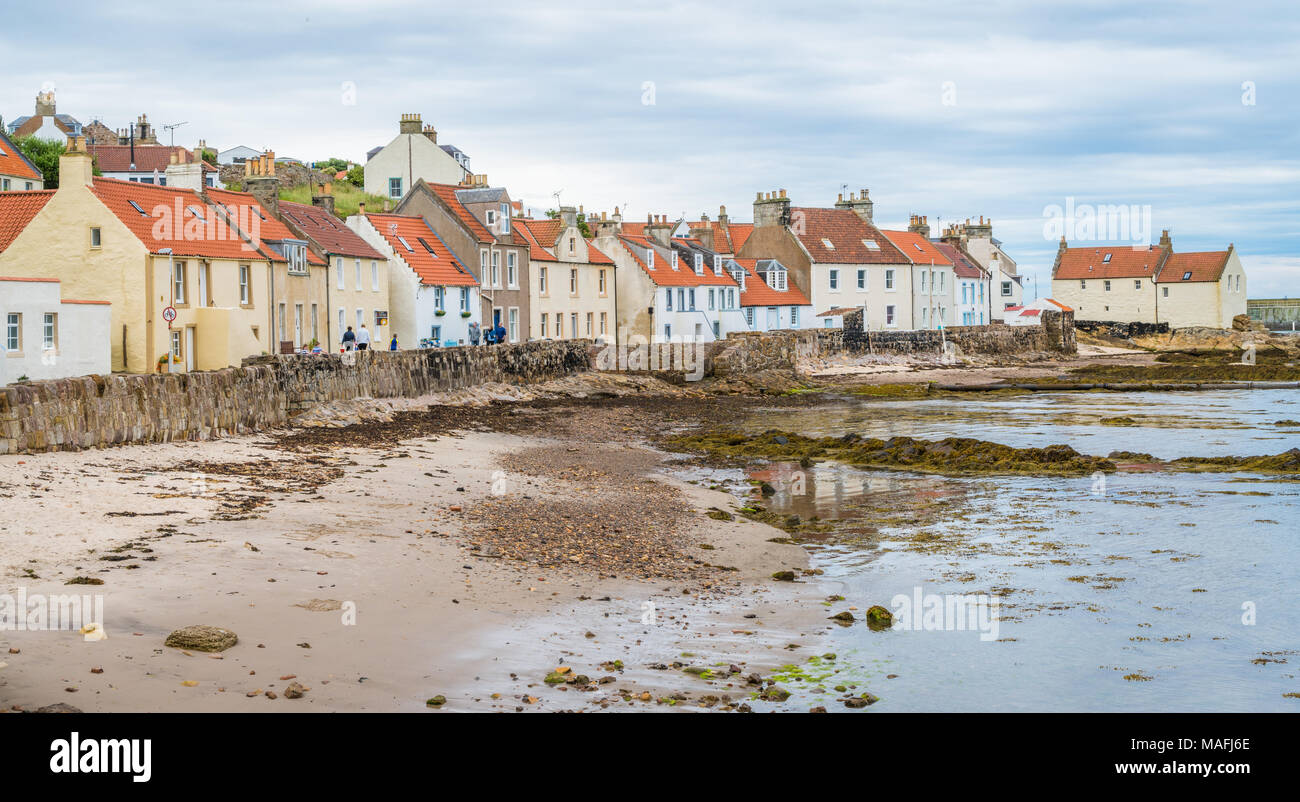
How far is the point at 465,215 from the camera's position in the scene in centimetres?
5903

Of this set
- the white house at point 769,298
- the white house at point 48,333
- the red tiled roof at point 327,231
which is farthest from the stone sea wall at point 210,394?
the white house at point 769,298

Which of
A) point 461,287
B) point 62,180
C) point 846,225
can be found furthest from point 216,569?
point 846,225

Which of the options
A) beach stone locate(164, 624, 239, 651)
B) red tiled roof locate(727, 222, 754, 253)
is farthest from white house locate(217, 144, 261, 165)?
beach stone locate(164, 624, 239, 651)

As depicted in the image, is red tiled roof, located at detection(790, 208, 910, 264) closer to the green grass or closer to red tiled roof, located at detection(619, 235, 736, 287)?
red tiled roof, located at detection(619, 235, 736, 287)

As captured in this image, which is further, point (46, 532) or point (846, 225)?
point (846, 225)

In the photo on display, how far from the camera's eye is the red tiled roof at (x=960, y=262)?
95.2m

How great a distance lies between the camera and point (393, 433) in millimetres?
32531

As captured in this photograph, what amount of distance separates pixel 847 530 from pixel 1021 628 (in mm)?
7540

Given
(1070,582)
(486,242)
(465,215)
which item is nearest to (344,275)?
(486,242)

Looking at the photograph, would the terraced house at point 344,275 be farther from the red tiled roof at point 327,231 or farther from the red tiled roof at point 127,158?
the red tiled roof at point 127,158

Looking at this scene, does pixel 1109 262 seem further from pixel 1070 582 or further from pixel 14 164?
pixel 1070 582

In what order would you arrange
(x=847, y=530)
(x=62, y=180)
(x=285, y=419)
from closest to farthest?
(x=847, y=530), (x=285, y=419), (x=62, y=180)

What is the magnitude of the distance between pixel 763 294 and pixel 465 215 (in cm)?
2670
